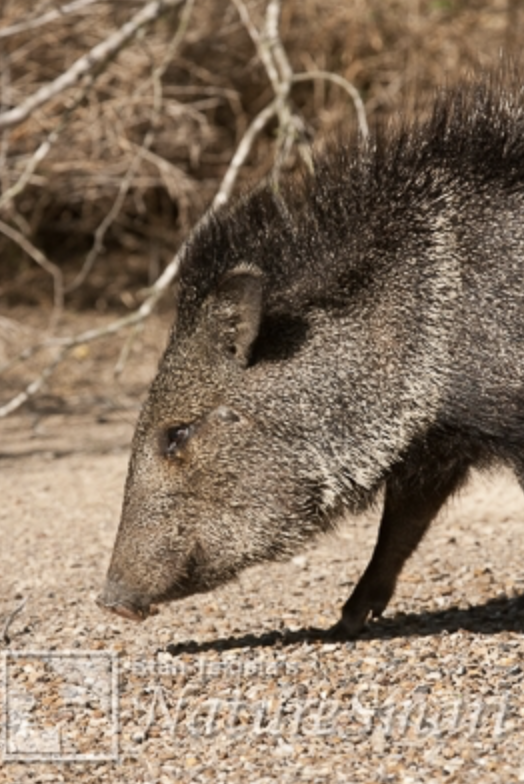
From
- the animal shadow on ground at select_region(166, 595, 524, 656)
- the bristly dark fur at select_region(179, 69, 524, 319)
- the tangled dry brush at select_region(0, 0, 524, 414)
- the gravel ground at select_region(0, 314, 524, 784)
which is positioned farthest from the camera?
the tangled dry brush at select_region(0, 0, 524, 414)

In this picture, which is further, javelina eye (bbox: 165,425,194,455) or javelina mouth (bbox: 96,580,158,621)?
javelina eye (bbox: 165,425,194,455)

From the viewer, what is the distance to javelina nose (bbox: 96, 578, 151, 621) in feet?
13.8

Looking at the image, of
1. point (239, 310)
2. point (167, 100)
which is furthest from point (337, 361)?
point (167, 100)

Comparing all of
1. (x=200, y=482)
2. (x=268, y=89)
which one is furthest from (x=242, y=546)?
(x=268, y=89)

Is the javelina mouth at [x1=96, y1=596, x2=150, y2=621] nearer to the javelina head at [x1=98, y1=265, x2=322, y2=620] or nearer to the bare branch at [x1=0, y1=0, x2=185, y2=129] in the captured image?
the javelina head at [x1=98, y1=265, x2=322, y2=620]

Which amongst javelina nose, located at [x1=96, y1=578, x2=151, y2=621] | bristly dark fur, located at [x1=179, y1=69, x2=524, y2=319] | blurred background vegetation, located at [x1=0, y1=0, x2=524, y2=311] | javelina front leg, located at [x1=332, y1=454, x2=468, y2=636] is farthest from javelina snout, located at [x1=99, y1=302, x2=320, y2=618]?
blurred background vegetation, located at [x1=0, y1=0, x2=524, y2=311]

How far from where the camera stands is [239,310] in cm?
420

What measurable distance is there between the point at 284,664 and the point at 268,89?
6750 millimetres

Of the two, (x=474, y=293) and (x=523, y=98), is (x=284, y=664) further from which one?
(x=523, y=98)

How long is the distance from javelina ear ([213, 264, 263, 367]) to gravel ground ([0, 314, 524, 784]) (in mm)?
978

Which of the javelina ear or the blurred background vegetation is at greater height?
the javelina ear

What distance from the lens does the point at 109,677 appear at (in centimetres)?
421
